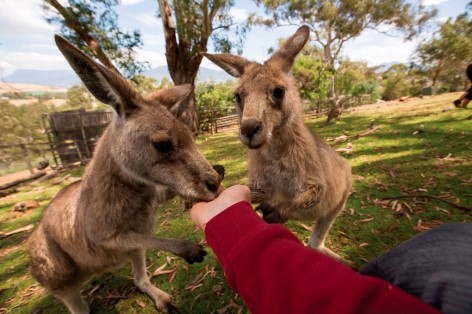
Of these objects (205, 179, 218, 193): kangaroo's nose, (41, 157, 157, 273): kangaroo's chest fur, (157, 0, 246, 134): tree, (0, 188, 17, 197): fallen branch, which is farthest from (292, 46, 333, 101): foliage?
(205, 179, 218, 193): kangaroo's nose

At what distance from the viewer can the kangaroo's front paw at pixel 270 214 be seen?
181 centimetres

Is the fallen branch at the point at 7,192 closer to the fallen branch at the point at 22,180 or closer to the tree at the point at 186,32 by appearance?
the fallen branch at the point at 22,180

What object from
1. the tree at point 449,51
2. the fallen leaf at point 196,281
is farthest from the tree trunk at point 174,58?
the tree at point 449,51

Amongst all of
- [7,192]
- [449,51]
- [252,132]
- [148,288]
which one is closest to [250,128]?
[252,132]

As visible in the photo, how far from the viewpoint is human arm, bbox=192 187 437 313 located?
637 mm

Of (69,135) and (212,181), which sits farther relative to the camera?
(69,135)

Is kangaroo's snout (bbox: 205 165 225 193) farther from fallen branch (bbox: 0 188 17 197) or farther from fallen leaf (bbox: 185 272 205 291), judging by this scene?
fallen branch (bbox: 0 188 17 197)

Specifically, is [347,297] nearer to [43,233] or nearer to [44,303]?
[43,233]

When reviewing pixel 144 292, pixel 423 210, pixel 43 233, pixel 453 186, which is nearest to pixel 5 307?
pixel 43 233

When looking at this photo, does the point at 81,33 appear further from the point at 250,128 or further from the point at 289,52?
the point at 250,128

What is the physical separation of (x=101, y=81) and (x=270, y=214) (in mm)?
1480

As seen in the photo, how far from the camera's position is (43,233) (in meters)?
2.36

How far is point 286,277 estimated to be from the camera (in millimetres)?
791

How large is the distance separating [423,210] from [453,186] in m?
0.86
